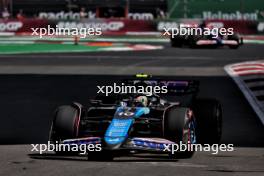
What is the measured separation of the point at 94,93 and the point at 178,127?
386 inches

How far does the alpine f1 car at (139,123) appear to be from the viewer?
1100 cm

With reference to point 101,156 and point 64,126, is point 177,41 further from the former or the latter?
point 101,156

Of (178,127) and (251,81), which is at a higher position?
(178,127)

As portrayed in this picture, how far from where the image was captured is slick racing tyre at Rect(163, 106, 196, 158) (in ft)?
37.4

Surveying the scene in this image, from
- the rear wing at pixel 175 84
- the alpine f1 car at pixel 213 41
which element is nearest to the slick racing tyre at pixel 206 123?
the rear wing at pixel 175 84

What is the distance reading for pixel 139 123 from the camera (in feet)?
39.3

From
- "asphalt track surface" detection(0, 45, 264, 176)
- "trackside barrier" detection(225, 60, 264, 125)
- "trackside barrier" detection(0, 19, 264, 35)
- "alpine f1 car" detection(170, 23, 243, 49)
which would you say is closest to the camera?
"asphalt track surface" detection(0, 45, 264, 176)

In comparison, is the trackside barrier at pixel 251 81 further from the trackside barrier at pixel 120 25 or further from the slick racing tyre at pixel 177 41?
the trackside barrier at pixel 120 25

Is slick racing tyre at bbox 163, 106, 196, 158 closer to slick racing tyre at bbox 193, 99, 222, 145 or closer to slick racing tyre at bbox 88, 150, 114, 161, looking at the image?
slick racing tyre at bbox 88, 150, 114, 161

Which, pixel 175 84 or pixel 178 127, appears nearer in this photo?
pixel 178 127

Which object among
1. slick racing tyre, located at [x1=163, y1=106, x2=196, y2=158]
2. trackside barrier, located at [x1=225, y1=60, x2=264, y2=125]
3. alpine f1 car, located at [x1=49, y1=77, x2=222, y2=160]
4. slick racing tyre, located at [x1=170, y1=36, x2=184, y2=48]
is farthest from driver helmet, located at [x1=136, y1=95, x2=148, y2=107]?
slick racing tyre, located at [x1=170, y1=36, x2=184, y2=48]

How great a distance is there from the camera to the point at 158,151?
434 inches

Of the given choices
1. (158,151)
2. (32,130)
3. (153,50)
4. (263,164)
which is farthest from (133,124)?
(153,50)

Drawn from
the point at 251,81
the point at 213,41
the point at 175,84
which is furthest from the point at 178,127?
the point at 213,41
